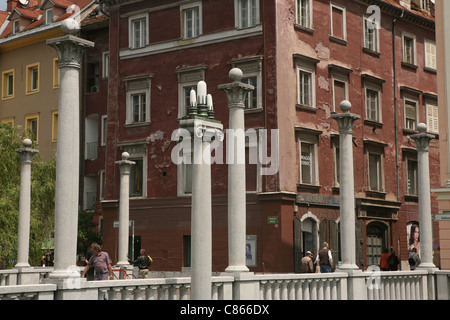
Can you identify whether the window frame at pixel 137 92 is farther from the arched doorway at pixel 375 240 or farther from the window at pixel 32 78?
the arched doorway at pixel 375 240

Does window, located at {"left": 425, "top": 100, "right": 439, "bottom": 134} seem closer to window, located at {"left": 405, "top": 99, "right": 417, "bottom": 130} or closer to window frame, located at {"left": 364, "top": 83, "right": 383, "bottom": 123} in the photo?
window, located at {"left": 405, "top": 99, "right": 417, "bottom": 130}

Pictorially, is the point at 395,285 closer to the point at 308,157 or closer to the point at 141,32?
the point at 308,157

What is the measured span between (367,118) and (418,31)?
7.14m

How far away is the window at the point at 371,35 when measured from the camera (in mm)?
38344

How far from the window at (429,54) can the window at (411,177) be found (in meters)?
5.59

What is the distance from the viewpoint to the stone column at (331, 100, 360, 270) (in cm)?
1953

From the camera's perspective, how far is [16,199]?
105 ft

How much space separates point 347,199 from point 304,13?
17028 millimetres

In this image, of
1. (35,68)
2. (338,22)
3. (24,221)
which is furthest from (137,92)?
(24,221)

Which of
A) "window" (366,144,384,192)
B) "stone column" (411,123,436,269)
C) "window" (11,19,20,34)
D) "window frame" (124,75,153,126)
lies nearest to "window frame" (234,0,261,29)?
"window frame" (124,75,153,126)

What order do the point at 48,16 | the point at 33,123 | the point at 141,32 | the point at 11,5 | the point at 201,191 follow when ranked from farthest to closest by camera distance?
the point at 11,5 < the point at 48,16 < the point at 33,123 < the point at 141,32 < the point at 201,191

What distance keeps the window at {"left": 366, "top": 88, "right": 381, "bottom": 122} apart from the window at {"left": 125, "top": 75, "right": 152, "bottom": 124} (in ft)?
35.7
